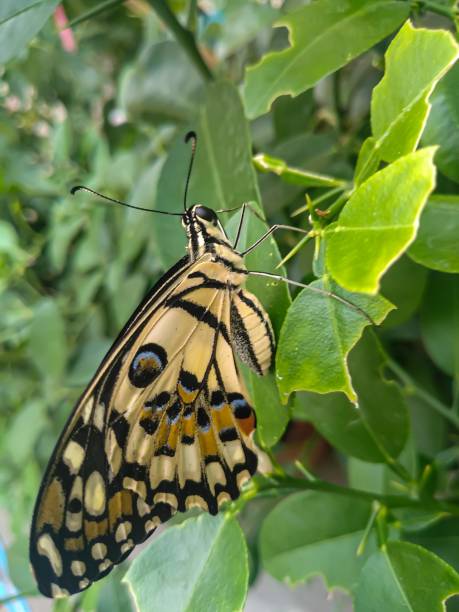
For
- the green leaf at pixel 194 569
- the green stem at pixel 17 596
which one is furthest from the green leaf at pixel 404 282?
the green stem at pixel 17 596

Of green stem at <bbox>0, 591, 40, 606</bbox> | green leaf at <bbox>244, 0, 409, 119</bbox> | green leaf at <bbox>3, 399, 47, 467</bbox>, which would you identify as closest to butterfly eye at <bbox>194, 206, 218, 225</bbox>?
green leaf at <bbox>244, 0, 409, 119</bbox>

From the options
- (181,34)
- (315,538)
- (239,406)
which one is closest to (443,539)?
(315,538)

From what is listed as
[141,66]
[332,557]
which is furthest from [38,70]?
[332,557]

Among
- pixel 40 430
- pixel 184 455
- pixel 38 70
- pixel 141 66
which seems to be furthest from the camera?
pixel 38 70

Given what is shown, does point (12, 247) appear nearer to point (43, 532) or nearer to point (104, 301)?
point (104, 301)

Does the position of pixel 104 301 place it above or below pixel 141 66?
below

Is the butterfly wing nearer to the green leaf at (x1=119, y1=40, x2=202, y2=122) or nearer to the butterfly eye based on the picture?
the butterfly eye

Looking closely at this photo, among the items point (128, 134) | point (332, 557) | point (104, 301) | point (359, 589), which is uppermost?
point (128, 134)

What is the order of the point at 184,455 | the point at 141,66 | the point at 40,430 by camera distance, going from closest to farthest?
the point at 184,455 → the point at 141,66 → the point at 40,430
